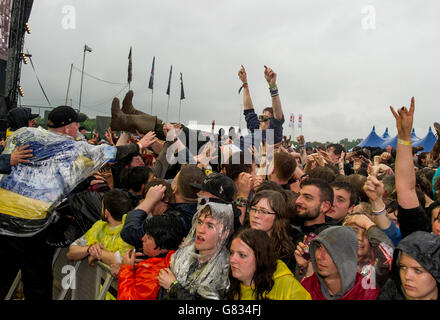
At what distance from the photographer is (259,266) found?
2117mm

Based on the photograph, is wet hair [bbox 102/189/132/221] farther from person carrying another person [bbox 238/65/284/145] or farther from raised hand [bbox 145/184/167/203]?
person carrying another person [bbox 238/65/284/145]

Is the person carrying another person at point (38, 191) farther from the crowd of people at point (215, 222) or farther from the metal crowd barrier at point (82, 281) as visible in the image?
Answer: the metal crowd barrier at point (82, 281)

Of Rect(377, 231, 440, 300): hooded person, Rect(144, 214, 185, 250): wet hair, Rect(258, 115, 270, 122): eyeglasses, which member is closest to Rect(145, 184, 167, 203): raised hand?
Rect(144, 214, 185, 250): wet hair

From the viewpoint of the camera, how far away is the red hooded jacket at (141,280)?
7.75 feet

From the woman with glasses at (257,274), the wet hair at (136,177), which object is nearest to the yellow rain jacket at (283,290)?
the woman with glasses at (257,274)

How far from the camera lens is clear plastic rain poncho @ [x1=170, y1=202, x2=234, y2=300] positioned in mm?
2209

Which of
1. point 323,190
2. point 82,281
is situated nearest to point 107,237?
point 82,281

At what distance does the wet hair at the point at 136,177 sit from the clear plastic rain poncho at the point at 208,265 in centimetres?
147

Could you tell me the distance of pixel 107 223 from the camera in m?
3.28

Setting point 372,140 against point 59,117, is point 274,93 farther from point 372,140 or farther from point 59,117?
point 372,140

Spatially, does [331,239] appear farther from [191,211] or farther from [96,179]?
[96,179]

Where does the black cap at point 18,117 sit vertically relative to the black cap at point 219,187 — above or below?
above

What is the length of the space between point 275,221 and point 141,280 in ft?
3.55
